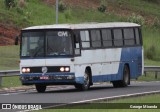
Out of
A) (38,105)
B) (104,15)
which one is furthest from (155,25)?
(38,105)

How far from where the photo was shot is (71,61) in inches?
1153

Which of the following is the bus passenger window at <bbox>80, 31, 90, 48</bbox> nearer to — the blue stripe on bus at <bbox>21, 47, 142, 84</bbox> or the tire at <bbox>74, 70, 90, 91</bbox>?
the tire at <bbox>74, 70, 90, 91</bbox>

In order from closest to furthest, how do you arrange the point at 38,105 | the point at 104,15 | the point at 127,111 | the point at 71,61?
1. the point at 127,111
2. the point at 38,105
3. the point at 71,61
4. the point at 104,15

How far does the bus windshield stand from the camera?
29.4 meters

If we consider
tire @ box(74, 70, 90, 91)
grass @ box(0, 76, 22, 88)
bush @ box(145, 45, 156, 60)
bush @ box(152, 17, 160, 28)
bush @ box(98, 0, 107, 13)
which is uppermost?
bush @ box(98, 0, 107, 13)

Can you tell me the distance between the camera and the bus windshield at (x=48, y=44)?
29422mm

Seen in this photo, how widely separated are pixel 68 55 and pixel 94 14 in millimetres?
49362

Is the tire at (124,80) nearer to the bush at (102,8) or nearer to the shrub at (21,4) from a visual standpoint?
the shrub at (21,4)

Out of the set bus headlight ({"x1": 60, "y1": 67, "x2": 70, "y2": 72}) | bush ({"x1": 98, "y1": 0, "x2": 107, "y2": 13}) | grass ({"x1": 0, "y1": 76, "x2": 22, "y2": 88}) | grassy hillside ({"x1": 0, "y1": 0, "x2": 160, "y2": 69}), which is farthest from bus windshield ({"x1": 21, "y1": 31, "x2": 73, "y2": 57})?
bush ({"x1": 98, "y1": 0, "x2": 107, "y2": 13})

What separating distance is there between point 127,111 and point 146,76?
27.3 m

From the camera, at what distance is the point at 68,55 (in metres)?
29.3

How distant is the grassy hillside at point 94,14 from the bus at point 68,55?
54.0ft

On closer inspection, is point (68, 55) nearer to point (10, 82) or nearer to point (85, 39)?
point (85, 39)

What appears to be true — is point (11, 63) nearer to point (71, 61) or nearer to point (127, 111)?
point (71, 61)
